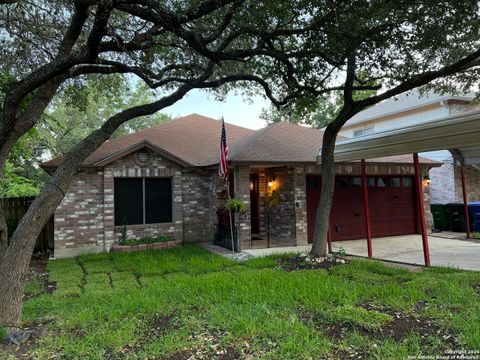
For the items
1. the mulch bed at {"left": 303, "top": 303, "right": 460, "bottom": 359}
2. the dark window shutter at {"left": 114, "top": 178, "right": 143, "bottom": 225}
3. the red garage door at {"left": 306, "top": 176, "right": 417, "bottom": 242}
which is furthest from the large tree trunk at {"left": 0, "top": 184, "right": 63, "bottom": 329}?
the red garage door at {"left": 306, "top": 176, "right": 417, "bottom": 242}

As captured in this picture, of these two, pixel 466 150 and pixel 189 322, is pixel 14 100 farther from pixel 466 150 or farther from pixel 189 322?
pixel 466 150

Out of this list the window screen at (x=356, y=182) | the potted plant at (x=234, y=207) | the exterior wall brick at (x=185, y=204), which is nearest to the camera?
the potted plant at (x=234, y=207)

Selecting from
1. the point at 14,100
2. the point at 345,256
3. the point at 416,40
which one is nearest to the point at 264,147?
the point at 345,256

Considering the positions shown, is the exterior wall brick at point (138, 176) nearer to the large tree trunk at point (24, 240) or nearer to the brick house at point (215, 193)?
the brick house at point (215, 193)

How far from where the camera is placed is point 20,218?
10.0m

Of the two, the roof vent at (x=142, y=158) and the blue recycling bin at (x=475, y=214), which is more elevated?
the roof vent at (x=142, y=158)

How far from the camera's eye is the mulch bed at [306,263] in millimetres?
6918

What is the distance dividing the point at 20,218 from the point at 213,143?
23.6 feet

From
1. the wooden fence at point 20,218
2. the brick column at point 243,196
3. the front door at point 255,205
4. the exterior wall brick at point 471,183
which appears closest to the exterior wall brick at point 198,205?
the brick column at point 243,196

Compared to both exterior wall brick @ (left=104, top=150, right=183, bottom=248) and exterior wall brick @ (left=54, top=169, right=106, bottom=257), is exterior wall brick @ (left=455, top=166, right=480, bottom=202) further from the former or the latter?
exterior wall brick @ (left=54, top=169, right=106, bottom=257)

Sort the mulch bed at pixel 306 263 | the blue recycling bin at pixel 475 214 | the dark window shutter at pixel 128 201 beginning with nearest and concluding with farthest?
the mulch bed at pixel 306 263
the dark window shutter at pixel 128 201
the blue recycling bin at pixel 475 214

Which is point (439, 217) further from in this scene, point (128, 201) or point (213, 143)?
point (128, 201)

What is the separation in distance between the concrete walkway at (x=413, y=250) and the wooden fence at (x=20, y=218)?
6.17 metres

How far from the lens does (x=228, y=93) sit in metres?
10.9
